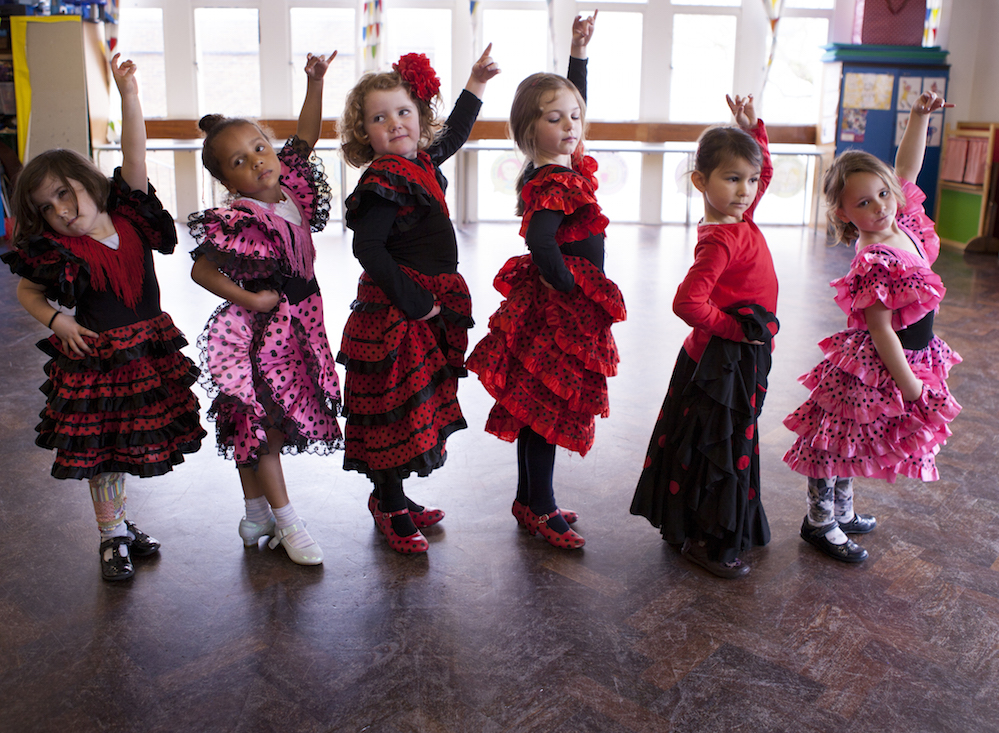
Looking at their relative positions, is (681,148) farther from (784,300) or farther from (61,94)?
(61,94)

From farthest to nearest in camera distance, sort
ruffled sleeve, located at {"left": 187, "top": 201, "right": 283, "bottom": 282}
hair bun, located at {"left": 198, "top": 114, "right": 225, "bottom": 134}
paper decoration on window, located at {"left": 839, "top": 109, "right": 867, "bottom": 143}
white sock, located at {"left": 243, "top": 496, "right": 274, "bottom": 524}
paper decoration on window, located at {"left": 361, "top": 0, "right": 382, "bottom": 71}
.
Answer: paper decoration on window, located at {"left": 361, "top": 0, "right": 382, "bottom": 71}
paper decoration on window, located at {"left": 839, "top": 109, "right": 867, "bottom": 143}
white sock, located at {"left": 243, "top": 496, "right": 274, "bottom": 524}
hair bun, located at {"left": 198, "top": 114, "right": 225, "bottom": 134}
ruffled sleeve, located at {"left": 187, "top": 201, "right": 283, "bottom": 282}

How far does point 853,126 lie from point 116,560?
25.8 ft

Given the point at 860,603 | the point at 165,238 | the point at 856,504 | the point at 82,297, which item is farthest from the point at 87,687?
the point at 856,504

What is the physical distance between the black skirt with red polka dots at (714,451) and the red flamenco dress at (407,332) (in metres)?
0.53

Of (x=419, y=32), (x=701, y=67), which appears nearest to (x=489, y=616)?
(x=419, y=32)

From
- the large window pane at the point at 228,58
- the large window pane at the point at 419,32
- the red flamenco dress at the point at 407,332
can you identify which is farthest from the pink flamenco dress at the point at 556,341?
the large window pane at the point at 228,58

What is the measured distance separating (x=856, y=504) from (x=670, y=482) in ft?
2.45

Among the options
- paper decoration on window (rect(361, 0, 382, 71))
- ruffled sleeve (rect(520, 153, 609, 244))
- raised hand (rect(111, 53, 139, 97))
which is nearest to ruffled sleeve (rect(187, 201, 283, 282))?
raised hand (rect(111, 53, 139, 97))

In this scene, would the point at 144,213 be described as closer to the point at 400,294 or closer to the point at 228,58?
the point at 400,294

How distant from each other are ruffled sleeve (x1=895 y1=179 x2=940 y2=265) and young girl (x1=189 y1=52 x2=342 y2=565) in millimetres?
1450

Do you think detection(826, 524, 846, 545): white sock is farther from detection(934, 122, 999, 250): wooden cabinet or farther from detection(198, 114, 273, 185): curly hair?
detection(934, 122, 999, 250): wooden cabinet

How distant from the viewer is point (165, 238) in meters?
2.10

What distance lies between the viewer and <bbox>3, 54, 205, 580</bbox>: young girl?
1916 millimetres

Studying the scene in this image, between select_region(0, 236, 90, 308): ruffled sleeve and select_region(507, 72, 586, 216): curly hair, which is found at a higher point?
select_region(507, 72, 586, 216): curly hair
